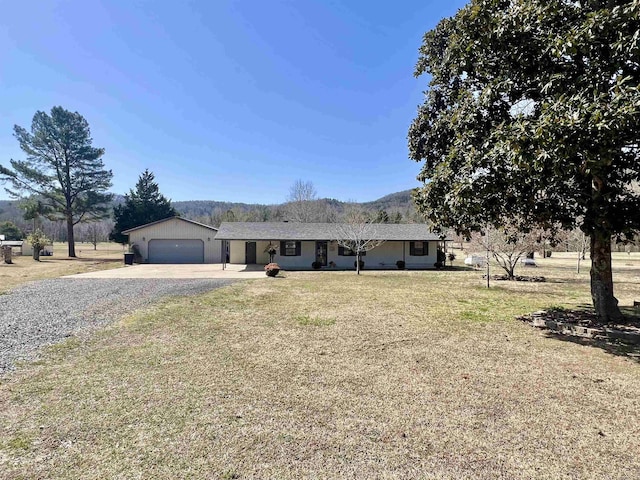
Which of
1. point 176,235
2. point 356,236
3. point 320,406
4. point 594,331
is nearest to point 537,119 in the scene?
point 594,331

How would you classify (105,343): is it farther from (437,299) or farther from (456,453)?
(437,299)

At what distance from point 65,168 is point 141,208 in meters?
7.45

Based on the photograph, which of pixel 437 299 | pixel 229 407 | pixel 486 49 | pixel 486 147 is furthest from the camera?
pixel 437 299

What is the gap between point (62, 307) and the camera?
923 cm

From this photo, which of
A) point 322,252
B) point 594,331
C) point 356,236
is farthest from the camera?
point 322,252

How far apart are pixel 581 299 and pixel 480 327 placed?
6546mm

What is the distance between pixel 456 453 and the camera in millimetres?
3029

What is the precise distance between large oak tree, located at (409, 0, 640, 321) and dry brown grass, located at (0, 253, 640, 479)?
274 centimetres

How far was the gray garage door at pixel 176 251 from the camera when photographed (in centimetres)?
2788

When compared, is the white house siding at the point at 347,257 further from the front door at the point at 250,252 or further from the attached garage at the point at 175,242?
the attached garage at the point at 175,242

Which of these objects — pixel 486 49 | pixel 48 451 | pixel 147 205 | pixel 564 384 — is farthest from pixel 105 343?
pixel 147 205

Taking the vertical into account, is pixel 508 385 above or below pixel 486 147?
below

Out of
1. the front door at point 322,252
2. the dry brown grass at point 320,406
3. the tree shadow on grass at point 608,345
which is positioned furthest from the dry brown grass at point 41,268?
the tree shadow on grass at point 608,345

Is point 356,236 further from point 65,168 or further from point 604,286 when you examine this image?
point 65,168
